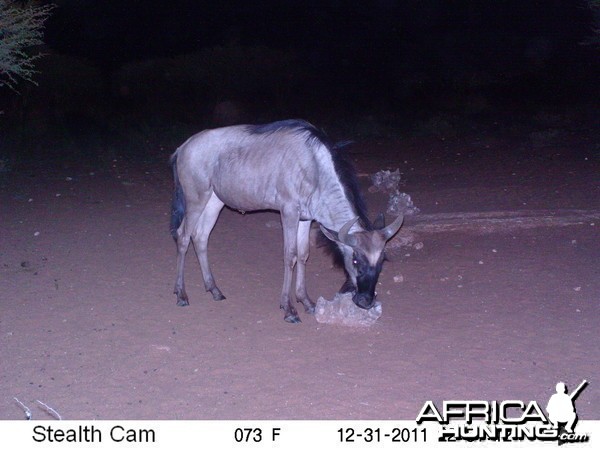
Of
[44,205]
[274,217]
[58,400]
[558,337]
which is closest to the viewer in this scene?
[58,400]

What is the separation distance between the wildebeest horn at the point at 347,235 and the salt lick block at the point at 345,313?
0.61 metres

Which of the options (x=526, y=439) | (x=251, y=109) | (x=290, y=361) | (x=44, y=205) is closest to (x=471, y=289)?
(x=290, y=361)

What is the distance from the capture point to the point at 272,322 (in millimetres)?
6441

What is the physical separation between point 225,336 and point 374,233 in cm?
165

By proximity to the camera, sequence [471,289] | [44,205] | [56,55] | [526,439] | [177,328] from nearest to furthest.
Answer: [526,439]
[177,328]
[471,289]
[44,205]
[56,55]

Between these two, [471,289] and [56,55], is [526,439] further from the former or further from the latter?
[56,55]

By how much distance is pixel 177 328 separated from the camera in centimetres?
629

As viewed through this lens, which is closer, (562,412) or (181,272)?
(562,412)

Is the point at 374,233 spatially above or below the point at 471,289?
above

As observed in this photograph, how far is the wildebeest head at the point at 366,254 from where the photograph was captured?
233 inches

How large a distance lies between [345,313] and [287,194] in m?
1.30

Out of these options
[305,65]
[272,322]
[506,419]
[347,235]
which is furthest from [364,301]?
[305,65]

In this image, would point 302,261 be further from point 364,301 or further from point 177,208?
point 177,208

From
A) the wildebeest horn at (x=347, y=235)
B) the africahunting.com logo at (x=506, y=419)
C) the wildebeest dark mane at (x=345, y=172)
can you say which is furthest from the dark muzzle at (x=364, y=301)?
the africahunting.com logo at (x=506, y=419)
